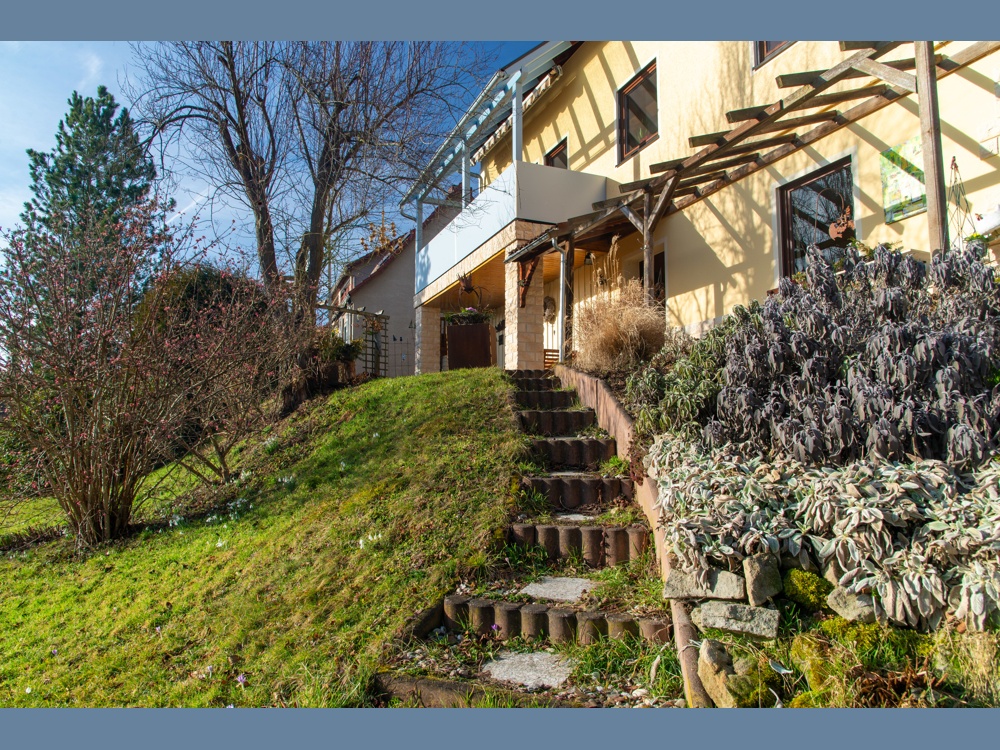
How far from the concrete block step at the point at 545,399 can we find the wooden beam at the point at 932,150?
3.75 metres

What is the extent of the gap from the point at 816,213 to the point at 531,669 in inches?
270

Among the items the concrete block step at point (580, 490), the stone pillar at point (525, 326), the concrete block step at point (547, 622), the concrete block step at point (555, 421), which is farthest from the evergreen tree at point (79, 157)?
the concrete block step at point (547, 622)

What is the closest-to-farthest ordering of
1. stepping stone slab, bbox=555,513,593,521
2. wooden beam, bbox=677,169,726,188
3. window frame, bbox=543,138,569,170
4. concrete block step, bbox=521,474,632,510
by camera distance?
stepping stone slab, bbox=555,513,593,521, concrete block step, bbox=521,474,632,510, wooden beam, bbox=677,169,726,188, window frame, bbox=543,138,569,170

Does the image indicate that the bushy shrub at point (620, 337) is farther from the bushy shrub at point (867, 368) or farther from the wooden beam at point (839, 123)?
the wooden beam at point (839, 123)

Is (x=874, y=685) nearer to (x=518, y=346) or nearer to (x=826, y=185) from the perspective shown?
(x=826, y=185)

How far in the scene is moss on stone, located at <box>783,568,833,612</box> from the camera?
3.08 metres

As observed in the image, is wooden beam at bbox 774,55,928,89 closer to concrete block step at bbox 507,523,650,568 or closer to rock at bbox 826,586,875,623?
concrete block step at bbox 507,523,650,568

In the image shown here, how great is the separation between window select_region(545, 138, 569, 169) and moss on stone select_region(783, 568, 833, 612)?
37.1ft

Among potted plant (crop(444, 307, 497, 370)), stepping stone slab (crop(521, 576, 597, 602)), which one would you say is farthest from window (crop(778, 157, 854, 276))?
potted plant (crop(444, 307, 497, 370))

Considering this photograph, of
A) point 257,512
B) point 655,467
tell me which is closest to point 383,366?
point 257,512

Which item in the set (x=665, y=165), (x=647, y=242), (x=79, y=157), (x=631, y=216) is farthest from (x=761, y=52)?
(x=79, y=157)

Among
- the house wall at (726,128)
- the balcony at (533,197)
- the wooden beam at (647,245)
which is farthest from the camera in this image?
the balcony at (533,197)

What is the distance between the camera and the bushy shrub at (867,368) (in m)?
3.49

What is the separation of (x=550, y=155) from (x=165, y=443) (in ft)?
33.4
